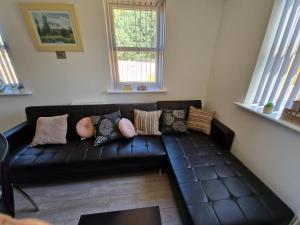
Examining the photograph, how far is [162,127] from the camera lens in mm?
1985

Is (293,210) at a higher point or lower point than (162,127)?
lower

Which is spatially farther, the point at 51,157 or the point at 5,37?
the point at 5,37

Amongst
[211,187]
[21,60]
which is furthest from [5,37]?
[211,187]

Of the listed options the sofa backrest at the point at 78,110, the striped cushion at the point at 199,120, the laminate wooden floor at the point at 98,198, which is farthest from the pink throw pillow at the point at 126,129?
the striped cushion at the point at 199,120

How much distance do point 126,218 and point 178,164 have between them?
0.71 meters

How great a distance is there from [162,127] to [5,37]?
2.37 m

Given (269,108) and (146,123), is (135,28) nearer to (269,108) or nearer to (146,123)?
(146,123)

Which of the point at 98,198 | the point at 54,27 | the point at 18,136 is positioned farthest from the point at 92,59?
the point at 98,198

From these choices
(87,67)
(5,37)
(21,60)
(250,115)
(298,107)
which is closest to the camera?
(298,107)

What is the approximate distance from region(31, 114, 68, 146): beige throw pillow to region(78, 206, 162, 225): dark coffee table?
1.12m

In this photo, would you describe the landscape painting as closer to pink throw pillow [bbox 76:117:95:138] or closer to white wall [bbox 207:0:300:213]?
pink throw pillow [bbox 76:117:95:138]

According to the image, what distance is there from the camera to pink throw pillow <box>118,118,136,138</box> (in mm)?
1771

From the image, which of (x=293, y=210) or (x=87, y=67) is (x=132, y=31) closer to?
(x=87, y=67)

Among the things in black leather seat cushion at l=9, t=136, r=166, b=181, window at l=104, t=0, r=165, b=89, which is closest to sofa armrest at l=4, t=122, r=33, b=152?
black leather seat cushion at l=9, t=136, r=166, b=181
